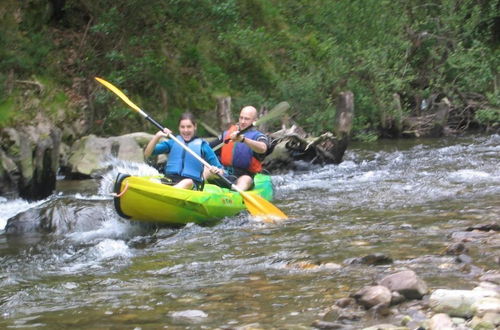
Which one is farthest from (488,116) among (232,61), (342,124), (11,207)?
(11,207)

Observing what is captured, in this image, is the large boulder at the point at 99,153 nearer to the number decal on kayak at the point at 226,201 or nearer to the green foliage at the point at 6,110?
the green foliage at the point at 6,110

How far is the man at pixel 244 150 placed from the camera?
22.2ft

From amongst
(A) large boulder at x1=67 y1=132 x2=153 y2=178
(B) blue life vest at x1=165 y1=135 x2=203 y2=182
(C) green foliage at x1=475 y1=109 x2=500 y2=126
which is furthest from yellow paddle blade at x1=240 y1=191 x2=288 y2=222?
(C) green foliage at x1=475 y1=109 x2=500 y2=126

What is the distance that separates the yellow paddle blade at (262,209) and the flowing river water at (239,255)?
11cm

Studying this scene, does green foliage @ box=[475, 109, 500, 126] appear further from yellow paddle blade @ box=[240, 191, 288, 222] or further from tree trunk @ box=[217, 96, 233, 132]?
yellow paddle blade @ box=[240, 191, 288, 222]

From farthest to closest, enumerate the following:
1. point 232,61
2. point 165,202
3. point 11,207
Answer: point 232,61 < point 11,207 < point 165,202

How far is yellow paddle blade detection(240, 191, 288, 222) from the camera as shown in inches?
230

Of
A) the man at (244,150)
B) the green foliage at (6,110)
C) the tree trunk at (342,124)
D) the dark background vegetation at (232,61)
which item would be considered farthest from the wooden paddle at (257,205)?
the dark background vegetation at (232,61)

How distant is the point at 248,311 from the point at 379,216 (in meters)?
2.74

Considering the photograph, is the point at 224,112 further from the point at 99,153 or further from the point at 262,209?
the point at 262,209

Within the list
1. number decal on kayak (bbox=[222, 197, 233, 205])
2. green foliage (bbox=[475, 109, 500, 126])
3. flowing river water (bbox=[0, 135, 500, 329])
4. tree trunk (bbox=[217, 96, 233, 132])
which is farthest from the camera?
green foliage (bbox=[475, 109, 500, 126])

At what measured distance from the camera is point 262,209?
5.97 metres

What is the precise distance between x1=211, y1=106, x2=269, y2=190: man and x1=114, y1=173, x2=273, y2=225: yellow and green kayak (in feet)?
2.35

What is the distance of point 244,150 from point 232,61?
6.66 m
